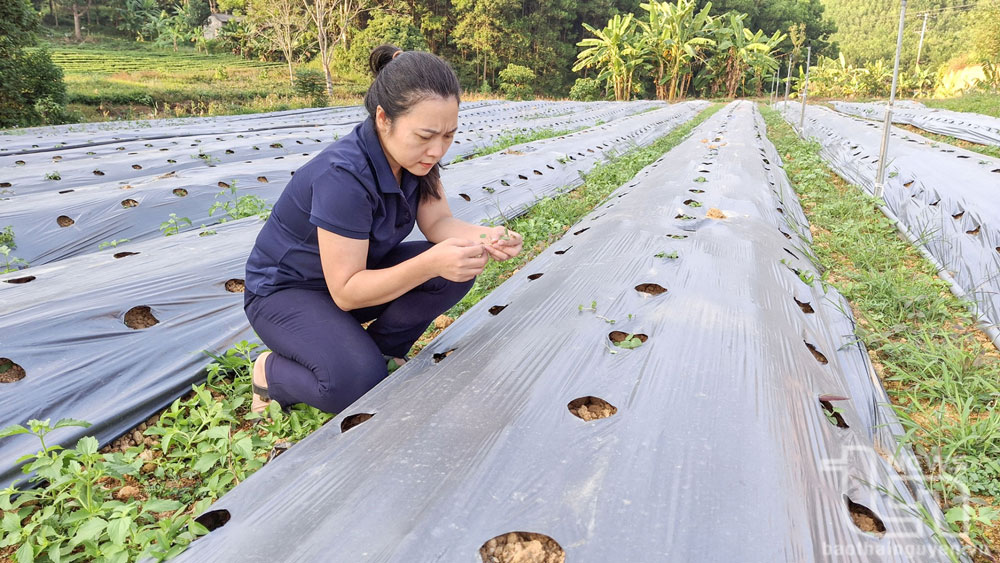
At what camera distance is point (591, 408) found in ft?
4.49

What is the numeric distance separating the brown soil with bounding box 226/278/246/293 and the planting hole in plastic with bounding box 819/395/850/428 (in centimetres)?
220

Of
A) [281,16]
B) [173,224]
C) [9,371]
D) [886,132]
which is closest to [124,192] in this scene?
[173,224]

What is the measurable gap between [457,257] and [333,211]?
349 mm

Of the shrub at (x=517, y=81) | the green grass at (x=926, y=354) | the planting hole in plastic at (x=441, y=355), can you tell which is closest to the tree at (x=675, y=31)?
the shrub at (x=517, y=81)

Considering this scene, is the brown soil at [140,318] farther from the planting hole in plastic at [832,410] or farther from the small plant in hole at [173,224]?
→ the planting hole in plastic at [832,410]

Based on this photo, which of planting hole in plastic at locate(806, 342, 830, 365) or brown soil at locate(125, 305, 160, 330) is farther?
brown soil at locate(125, 305, 160, 330)

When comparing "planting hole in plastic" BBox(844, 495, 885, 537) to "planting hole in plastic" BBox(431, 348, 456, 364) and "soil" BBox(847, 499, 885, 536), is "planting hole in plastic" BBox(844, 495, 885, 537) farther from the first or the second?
"planting hole in plastic" BBox(431, 348, 456, 364)

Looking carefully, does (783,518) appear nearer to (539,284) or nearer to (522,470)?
(522,470)

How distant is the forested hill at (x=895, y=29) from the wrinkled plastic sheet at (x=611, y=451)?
33.1m

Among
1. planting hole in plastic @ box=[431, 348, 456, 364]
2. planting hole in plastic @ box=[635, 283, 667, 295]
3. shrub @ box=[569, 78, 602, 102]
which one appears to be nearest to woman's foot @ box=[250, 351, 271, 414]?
planting hole in plastic @ box=[431, 348, 456, 364]

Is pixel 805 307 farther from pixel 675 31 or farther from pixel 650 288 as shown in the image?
pixel 675 31

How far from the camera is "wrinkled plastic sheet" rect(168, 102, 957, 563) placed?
3.13 feet

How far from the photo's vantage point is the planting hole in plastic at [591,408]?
1330 mm

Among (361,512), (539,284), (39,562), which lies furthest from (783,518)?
(39,562)
